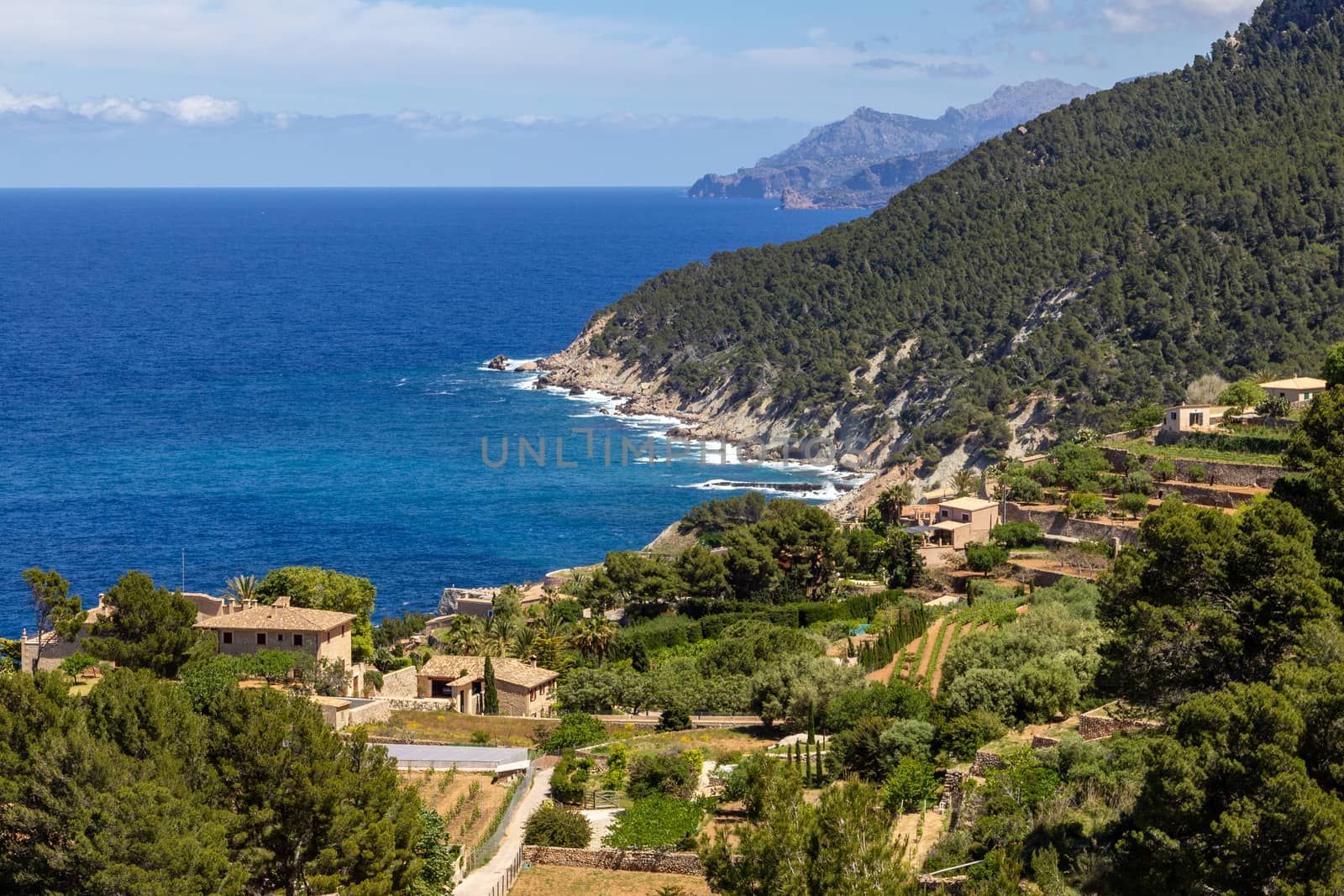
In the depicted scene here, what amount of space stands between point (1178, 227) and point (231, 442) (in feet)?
206

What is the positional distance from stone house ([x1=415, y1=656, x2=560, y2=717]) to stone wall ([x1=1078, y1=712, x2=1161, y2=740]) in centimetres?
1655

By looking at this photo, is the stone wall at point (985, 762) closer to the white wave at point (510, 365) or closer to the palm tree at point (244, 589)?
the palm tree at point (244, 589)

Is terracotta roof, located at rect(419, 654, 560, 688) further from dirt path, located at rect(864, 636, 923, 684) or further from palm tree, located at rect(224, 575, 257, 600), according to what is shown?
palm tree, located at rect(224, 575, 257, 600)

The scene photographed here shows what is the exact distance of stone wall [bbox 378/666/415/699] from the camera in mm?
43531

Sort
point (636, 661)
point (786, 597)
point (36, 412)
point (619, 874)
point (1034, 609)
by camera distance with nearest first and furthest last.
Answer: point (619, 874) → point (1034, 609) → point (636, 661) → point (786, 597) → point (36, 412)

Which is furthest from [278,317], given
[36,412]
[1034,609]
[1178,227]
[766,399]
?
[1034,609]

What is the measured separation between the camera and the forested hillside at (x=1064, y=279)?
89.6m

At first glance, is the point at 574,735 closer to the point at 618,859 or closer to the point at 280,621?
the point at 618,859

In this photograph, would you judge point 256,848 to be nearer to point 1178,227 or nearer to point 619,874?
point 619,874

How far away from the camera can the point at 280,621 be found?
146 feet

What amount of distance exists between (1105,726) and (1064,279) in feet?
245

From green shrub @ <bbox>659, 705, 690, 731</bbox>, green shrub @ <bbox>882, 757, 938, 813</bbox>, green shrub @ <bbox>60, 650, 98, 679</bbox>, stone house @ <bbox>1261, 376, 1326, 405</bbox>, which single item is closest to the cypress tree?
green shrub @ <bbox>659, 705, 690, 731</bbox>

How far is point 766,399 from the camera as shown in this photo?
106 metres

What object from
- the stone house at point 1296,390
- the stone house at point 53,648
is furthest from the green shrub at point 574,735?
the stone house at point 1296,390
